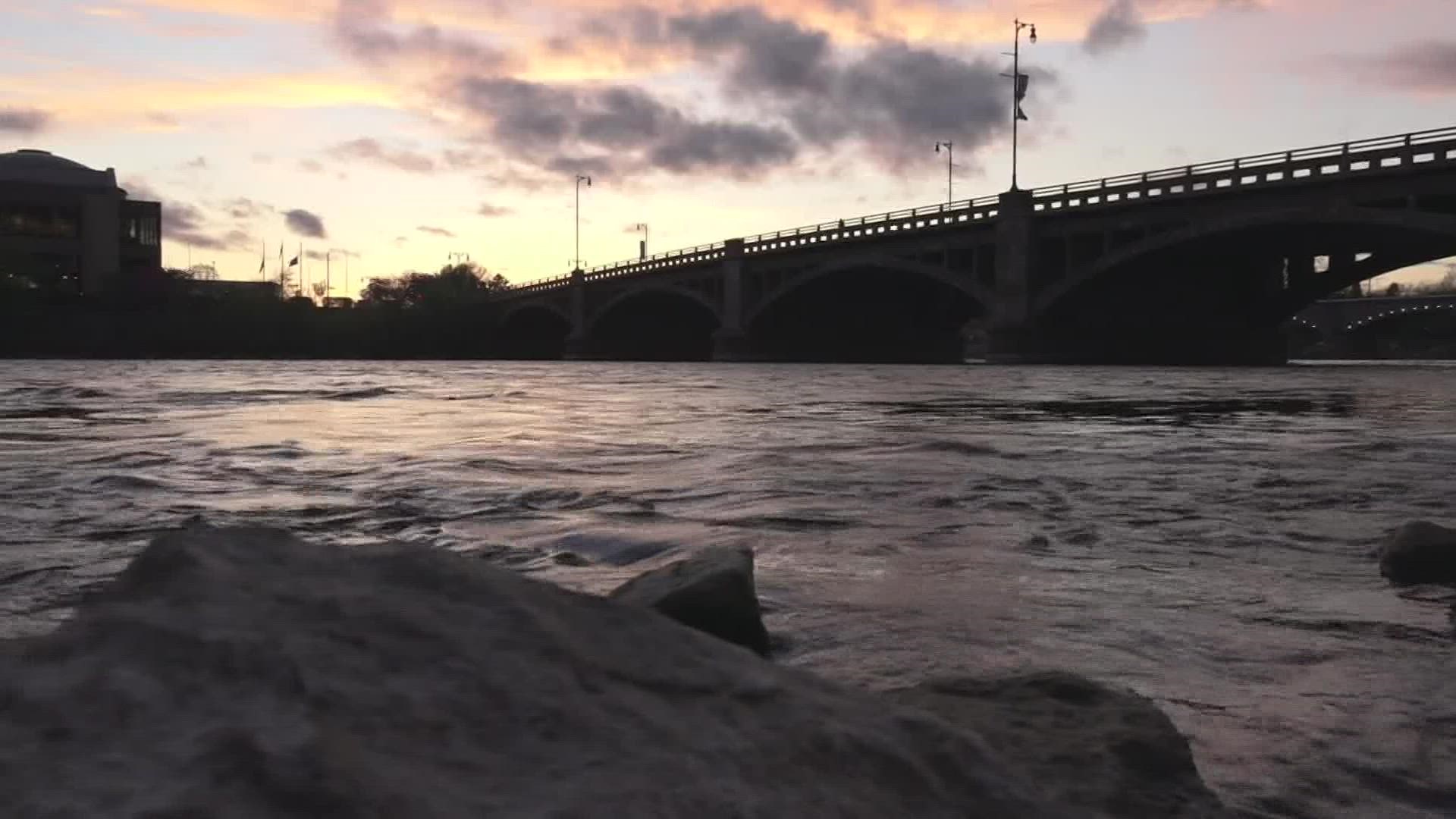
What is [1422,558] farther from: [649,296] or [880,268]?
[649,296]

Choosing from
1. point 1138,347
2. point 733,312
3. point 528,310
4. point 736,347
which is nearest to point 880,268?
point 1138,347

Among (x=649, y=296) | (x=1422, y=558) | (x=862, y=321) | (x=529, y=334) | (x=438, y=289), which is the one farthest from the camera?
(x=438, y=289)

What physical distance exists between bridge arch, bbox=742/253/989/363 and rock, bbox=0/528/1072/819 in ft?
192

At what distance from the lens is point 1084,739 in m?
2.20

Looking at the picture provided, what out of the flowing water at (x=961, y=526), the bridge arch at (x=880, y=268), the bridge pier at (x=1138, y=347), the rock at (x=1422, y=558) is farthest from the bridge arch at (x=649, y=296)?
the rock at (x=1422, y=558)

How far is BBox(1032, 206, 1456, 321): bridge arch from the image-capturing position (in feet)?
113

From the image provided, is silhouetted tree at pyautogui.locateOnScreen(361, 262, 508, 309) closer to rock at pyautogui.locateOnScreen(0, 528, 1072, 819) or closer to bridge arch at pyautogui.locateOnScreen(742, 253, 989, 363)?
bridge arch at pyautogui.locateOnScreen(742, 253, 989, 363)

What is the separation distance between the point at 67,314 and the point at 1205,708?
84855 millimetres

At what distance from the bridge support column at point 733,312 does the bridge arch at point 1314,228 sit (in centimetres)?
2095

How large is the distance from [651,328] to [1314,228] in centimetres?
5514

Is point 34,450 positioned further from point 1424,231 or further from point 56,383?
point 1424,231

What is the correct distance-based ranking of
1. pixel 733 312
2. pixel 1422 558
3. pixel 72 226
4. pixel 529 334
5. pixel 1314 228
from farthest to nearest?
pixel 529 334 → pixel 72 226 → pixel 733 312 → pixel 1314 228 → pixel 1422 558

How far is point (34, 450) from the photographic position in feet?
31.3

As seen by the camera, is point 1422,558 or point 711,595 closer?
point 711,595
